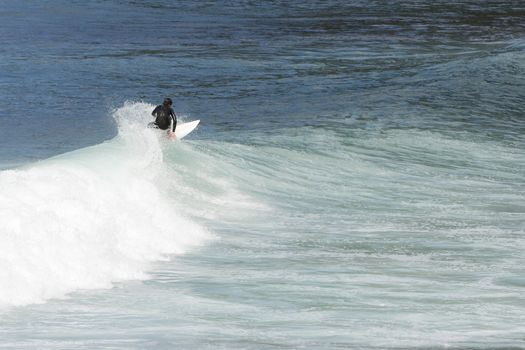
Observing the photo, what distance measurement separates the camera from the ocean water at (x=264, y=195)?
41.8ft

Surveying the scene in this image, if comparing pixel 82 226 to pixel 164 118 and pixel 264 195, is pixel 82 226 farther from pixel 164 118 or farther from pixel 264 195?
pixel 164 118

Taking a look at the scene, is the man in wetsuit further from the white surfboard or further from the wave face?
the white surfboard

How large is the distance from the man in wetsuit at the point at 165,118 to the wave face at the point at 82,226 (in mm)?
1532

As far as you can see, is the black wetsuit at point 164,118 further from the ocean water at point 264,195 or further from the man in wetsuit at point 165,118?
the ocean water at point 264,195

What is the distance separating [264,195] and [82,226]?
259 inches

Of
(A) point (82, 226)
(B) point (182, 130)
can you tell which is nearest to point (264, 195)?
(B) point (182, 130)

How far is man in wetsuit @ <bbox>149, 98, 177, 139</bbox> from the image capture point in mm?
22844

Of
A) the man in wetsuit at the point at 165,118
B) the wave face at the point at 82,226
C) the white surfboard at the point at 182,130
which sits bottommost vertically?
the wave face at the point at 82,226

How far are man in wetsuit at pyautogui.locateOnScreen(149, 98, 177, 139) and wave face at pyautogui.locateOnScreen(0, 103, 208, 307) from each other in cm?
153

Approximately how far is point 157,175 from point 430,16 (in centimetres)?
3943

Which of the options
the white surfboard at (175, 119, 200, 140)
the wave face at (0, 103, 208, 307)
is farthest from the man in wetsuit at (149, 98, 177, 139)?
the white surfboard at (175, 119, 200, 140)

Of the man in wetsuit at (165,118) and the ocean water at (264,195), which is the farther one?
the man in wetsuit at (165,118)

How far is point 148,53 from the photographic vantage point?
44.8 meters

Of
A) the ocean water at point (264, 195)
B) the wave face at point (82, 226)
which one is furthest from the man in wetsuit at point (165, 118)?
the wave face at point (82, 226)
